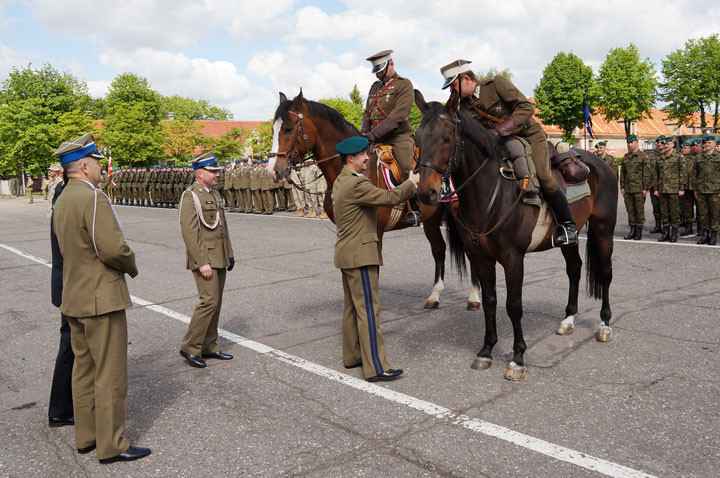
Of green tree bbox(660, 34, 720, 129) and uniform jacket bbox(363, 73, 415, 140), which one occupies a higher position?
green tree bbox(660, 34, 720, 129)

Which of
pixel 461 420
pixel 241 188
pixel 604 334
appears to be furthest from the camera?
pixel 241 188

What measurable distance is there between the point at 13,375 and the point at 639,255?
10.1 m

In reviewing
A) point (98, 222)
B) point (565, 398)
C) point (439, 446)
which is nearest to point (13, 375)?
point (98, 222)

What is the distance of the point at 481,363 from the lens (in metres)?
5.12

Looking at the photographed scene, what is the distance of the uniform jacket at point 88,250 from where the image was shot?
352 centimetres

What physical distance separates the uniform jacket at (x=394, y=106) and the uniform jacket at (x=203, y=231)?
2.22 metres

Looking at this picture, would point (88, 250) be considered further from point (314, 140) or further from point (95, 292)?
point (314, 140)

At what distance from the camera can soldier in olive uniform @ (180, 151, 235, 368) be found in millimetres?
5312

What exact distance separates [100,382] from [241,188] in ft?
73.4

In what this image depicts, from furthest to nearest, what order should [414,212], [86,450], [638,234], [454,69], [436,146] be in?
[638,234] → [414,212] → [454,69] → [436,146] → [86,450]

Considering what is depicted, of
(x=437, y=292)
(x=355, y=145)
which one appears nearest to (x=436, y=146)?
(x=355, y=145)

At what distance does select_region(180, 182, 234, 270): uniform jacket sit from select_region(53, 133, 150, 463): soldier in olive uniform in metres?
1.57

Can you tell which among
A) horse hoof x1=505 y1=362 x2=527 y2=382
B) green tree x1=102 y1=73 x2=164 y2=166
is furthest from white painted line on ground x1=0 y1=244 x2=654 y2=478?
green tree x1=102 y1=73 x2=164 y2=166

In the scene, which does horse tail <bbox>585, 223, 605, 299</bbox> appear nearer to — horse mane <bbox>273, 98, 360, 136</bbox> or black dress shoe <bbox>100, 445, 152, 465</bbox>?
horse mane <bbox>273, 98, 360, 136</bbox>
